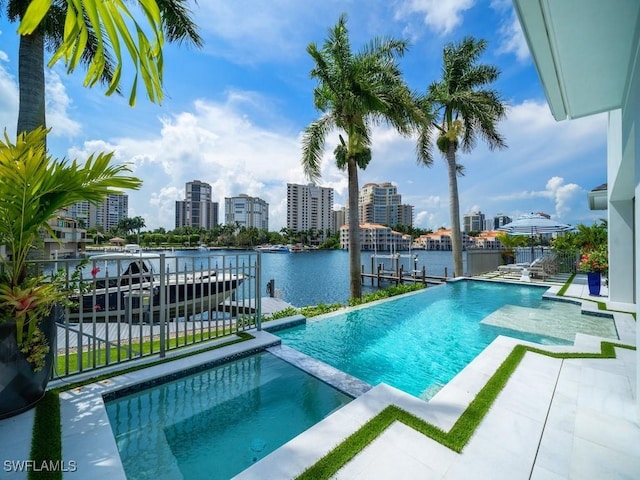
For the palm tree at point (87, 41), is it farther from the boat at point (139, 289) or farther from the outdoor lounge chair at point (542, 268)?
the outdoor lounge chair at point (542, 268)

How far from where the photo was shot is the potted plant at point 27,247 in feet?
8.21

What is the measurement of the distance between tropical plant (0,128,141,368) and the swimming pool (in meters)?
3.54

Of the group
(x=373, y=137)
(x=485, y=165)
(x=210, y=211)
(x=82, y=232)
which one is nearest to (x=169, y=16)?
(x=373, y=137)

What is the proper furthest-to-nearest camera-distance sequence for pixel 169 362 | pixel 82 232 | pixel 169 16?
pixel 82 232 < pixel 169 16 < pixel 169 362

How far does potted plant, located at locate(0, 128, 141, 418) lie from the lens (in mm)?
2502

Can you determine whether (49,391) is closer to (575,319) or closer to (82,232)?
(575,319)

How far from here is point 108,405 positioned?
3074 millimetres

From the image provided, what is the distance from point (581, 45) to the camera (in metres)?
3.04

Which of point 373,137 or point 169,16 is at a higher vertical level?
point 169,16

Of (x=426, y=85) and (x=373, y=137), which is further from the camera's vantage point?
(x=426, y=85)

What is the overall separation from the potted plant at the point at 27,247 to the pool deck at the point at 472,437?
38cm

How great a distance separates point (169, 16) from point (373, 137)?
22.3 ft

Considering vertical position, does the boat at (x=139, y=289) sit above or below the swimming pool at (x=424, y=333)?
above

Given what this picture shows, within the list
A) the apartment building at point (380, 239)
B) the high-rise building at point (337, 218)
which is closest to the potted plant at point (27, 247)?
the apartment building at point (380, 239)
